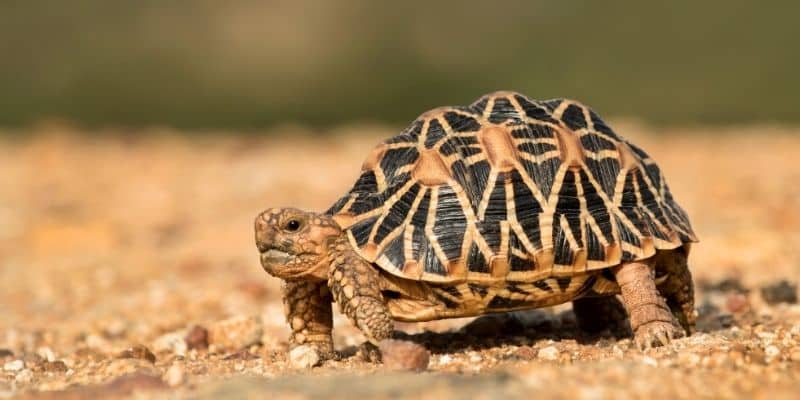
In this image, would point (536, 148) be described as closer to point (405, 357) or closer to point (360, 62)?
point (405, 357)

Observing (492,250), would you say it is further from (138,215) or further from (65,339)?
(138,215)

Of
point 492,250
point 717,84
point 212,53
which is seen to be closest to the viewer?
point 492,250

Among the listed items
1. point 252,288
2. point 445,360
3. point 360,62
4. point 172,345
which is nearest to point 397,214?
point 445,360

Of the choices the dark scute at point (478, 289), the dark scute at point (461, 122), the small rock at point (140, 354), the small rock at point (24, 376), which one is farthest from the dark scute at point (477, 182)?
the small rock at point (24, 376)

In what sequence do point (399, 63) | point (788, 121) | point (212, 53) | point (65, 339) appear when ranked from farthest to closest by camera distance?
1. point (212, 53)
2. point (399, 63)
3. point (788, 121)
4. point (65, 339)

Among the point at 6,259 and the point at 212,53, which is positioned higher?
the point at 212,53

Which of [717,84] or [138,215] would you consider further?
[717,84]

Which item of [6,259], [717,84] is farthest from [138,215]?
[717,84]
